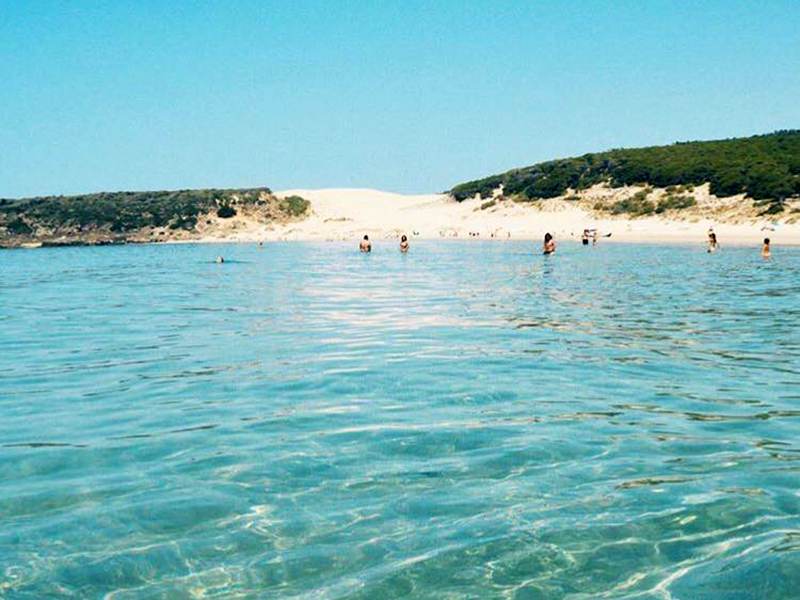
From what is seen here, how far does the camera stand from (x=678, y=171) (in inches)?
3509

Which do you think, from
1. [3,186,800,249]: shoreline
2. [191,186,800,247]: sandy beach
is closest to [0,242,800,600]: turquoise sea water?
[3,186,800,249]: shoreline

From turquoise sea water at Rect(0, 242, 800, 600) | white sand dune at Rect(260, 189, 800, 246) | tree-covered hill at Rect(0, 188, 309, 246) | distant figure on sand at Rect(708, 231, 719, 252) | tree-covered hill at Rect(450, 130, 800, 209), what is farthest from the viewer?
tree-covered hill at Rect(0, 188, 309, 246)

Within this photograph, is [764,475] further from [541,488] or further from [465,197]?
[465,197]

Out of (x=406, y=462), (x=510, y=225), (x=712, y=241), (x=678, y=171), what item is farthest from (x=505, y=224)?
(x=406, y=462)

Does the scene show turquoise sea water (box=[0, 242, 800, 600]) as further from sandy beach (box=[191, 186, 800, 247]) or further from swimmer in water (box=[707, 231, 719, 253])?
sandy beach (box=[191, 186, 800, 247])

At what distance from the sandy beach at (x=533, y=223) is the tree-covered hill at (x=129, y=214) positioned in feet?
12.7

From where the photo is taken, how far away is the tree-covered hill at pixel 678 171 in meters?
79.1

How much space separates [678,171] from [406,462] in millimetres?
87891

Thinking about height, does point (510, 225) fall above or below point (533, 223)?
below

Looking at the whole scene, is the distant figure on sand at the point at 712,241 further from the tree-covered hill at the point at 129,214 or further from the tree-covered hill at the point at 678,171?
the tree-covered hill at the point at 129,214

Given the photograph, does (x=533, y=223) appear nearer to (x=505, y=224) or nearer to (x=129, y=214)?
(x=505, y=224)

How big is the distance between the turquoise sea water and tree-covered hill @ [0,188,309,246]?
94.1 meters

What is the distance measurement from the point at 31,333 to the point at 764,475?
1717cm

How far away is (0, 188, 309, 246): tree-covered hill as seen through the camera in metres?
108
